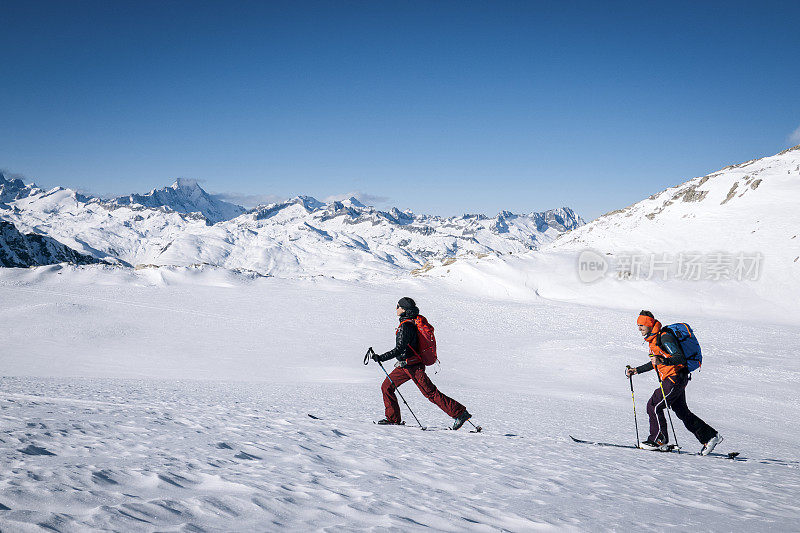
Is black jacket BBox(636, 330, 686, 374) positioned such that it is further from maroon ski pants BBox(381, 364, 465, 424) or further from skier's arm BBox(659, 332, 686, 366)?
maroon ski pants BBox(381, 364, 465, 424)

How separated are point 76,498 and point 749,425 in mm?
15644

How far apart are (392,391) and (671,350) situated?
17.2 feet

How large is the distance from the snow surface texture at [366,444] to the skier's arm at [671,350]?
1638mm

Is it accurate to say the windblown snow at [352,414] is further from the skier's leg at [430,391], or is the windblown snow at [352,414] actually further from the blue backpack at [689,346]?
the blue backpack at [689,346]

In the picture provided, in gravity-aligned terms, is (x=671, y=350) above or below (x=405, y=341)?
above

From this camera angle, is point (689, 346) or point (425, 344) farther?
point (425, 344)

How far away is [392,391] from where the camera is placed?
874 cm

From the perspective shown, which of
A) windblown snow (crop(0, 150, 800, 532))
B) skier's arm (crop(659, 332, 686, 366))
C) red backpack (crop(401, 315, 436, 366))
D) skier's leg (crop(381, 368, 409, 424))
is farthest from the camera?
skier's leg (crop(381, 368, 409, 424))

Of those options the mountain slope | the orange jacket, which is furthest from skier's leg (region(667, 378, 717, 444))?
the mountain slope

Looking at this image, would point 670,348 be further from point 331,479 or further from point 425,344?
point 331,479

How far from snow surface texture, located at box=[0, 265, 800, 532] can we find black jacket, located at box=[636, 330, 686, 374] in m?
1.64

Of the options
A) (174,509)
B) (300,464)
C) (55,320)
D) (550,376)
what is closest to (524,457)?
(300,464)

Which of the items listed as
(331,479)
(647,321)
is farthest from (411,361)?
(647,321)

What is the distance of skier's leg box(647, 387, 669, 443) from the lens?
809cm
